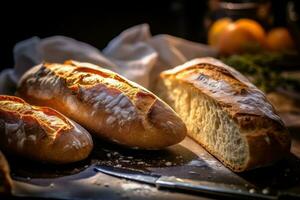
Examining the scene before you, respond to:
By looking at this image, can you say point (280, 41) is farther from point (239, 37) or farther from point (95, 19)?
point (95, 19)

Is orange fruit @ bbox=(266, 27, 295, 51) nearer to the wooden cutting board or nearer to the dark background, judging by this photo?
the dark background

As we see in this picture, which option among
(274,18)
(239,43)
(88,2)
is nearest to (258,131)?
(239,43)

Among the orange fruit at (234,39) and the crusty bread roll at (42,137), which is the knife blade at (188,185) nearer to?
the crusty bread roll at (42,137)

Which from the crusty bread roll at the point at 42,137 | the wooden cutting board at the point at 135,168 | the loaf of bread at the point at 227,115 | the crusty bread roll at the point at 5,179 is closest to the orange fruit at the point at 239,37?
the loaf of bread at the point at 227,115

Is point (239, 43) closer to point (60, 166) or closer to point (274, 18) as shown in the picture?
point (274, 18)

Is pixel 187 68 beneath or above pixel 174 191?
above

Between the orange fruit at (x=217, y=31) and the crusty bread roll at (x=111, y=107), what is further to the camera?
the orange fruit at (x=217, y=31)
